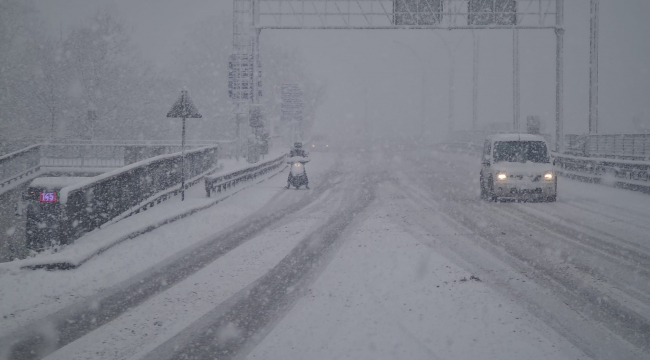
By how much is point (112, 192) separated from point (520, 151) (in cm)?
1164

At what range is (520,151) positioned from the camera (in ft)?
61.6

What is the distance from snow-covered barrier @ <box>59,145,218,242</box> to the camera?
11578mm

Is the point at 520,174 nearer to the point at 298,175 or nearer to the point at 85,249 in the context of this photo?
the point at 298,175

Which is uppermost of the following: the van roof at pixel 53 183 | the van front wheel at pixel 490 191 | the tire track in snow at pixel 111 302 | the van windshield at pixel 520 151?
the van windshield at pixel 520 151

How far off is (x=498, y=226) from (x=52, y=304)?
30.0ft

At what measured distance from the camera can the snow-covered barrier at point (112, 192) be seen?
38.0 feet

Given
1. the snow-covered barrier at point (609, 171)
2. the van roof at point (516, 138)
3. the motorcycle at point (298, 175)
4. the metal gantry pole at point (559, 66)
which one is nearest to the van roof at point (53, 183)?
the motorcycle at point (298, 175)

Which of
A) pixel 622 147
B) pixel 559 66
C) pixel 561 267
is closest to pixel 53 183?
pixel 561 267

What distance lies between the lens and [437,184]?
23500 millimetres

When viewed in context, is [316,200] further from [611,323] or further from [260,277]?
[611,323]

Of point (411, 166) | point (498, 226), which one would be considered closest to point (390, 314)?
point (498, 226)

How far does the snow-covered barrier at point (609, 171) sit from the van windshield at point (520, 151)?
4.28 metres

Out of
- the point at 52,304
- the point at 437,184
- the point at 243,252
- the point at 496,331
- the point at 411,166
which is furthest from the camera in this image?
the point at 411,166

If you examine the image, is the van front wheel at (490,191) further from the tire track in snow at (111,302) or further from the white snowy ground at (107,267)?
the tire track in snow at (111,302)
